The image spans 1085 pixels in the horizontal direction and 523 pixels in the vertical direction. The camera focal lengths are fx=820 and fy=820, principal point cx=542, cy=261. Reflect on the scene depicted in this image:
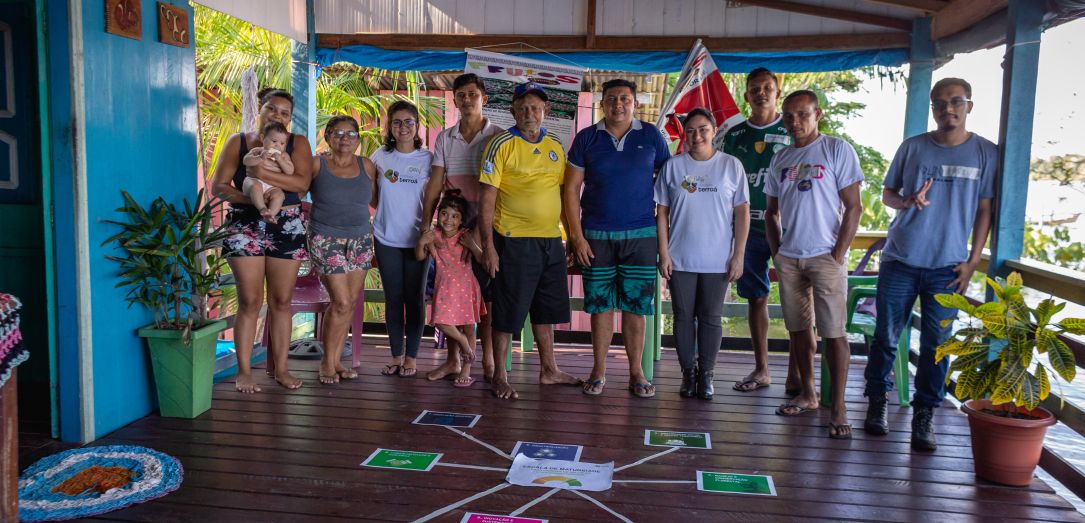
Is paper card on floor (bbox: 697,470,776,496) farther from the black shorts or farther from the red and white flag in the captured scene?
the red and white flag

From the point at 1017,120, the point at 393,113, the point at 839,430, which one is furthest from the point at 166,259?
the point at 1017,120

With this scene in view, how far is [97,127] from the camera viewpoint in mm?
3350

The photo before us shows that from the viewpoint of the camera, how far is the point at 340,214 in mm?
4191

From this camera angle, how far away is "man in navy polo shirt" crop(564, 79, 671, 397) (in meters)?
4.06

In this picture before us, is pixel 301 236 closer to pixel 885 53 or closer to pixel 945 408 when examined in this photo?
pixel 945 408

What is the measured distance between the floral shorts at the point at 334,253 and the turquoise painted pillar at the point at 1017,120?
3.07 meters

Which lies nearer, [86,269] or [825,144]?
[86,269]

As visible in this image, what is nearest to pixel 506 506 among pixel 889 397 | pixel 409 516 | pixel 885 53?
pixel 409 516

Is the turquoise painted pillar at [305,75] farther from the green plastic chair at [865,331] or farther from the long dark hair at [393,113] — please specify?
the green plastic chair at [865,331]

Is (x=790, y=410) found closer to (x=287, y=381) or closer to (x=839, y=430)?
(x=839, y=430)

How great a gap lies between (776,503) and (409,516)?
1.29 meters

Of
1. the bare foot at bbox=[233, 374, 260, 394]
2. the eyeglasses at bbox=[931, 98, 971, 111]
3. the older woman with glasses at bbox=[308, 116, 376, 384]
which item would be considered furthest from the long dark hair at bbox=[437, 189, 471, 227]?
the eyeglasses at bbox=[931, 98, 971, 111]

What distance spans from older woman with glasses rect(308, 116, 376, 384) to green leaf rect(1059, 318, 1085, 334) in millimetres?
3140

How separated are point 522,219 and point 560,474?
4.55 ft
